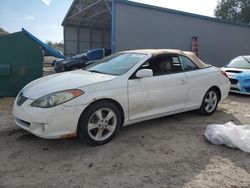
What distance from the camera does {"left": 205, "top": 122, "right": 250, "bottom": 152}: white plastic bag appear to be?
3.88 m

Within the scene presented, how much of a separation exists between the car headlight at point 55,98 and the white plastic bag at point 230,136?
216 centimetres

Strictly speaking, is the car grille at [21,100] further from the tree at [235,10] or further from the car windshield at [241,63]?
the tree at [235,10]

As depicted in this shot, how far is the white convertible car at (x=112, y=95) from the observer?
3.56m

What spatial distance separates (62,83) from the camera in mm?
3881

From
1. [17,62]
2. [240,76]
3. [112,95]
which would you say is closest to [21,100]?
[112,95]

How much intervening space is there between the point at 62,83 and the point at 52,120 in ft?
2.13

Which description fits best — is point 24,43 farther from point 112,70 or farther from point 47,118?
A: point 47,118

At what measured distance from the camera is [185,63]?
518 centimetres

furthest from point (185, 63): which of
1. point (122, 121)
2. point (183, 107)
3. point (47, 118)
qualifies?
point (47, 118)

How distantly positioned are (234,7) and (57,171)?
3429 centimetres

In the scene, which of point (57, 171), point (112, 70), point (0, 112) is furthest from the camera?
point (0, 112)

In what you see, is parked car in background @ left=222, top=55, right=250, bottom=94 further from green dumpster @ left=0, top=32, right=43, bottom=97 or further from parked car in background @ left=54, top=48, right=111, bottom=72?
parked car in background @ left=54, top=48, right=111, bottom=72

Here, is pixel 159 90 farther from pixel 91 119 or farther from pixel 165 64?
pixel 91 119

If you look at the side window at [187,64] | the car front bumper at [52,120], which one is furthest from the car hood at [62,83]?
the side window at [187,64]
